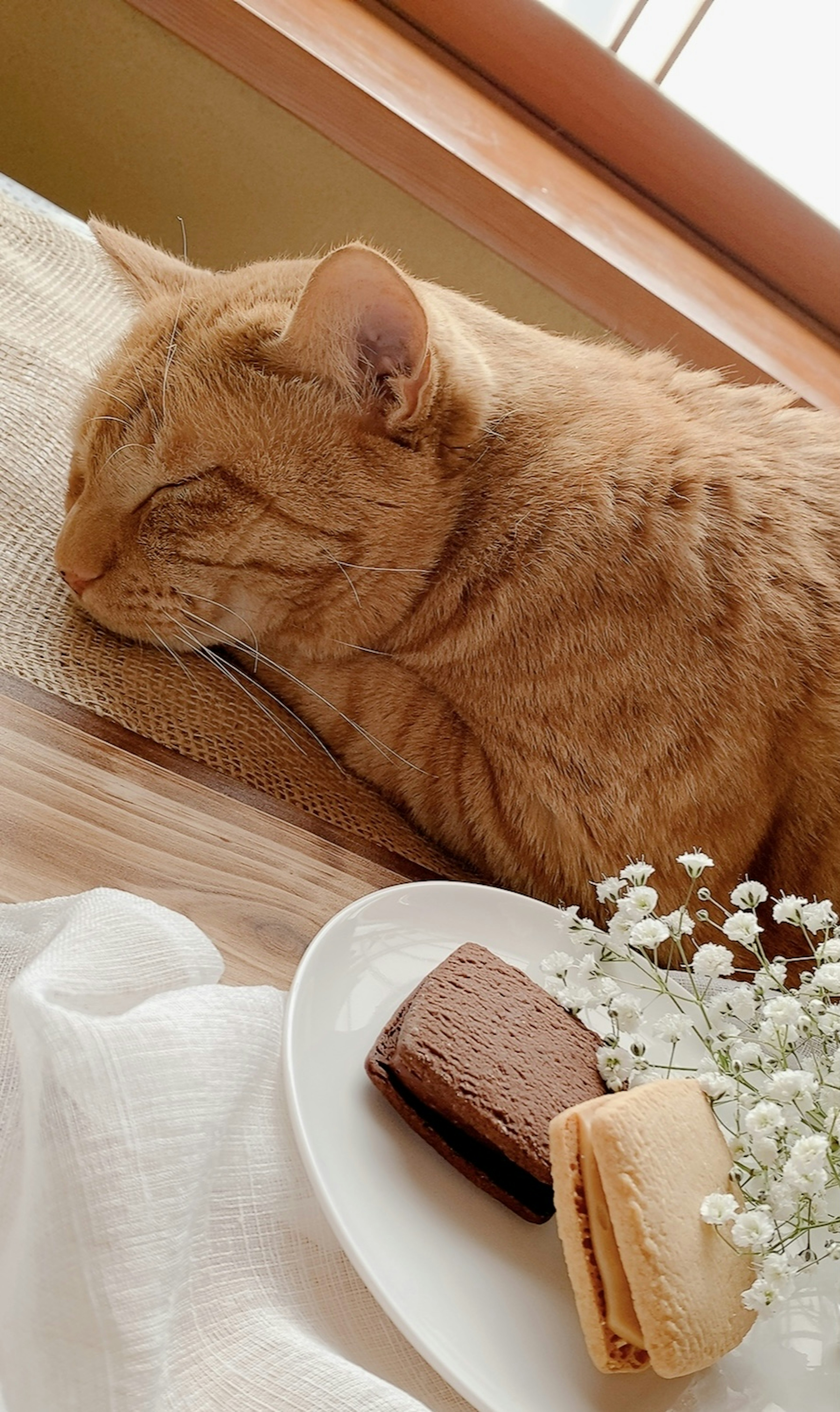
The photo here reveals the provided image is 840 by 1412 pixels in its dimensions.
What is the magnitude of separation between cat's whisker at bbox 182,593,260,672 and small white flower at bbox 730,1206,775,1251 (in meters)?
0.73

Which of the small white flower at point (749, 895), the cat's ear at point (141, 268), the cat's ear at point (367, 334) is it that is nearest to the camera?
the small white flower at point (749, 895)

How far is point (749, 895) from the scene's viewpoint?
0.80 metres

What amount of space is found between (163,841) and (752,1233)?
0.55m

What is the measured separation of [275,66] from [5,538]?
1.14 m

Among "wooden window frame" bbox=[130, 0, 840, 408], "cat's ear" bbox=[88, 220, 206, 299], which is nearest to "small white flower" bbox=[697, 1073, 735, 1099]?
"cat's ear" bbox=[88, 220, 206, 299]

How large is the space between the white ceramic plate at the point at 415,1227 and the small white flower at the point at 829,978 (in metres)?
0.25

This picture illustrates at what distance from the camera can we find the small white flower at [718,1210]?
2.07 ft

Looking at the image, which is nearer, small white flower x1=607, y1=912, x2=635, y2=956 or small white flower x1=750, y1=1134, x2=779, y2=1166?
small white flower x1=750, y1=1134, x2=779, y2=1166

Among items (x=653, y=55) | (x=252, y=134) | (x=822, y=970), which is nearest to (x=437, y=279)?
(x=252, y=134)

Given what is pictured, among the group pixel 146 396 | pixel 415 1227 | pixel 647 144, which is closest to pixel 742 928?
pixel 415 1227

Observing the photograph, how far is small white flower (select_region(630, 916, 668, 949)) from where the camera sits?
749mm

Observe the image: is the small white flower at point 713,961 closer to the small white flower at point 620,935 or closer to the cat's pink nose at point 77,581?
the small white flower at point 620,935

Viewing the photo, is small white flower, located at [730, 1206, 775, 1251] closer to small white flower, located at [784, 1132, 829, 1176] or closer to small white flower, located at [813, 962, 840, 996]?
small white flower, located at [784, 1132, 829, 1176]

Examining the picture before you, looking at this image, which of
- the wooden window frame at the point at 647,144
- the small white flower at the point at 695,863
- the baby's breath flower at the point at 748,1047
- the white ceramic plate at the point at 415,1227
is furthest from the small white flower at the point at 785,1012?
the wooden window frame at the point at 647,144
